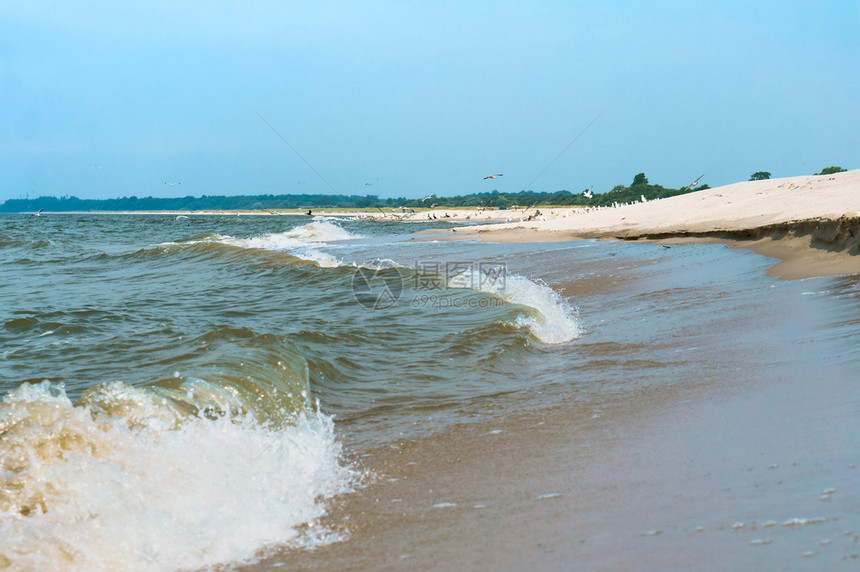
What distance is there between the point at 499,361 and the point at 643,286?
450cm

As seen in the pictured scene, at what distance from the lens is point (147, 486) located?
340 cm

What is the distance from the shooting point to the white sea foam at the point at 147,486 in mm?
2885

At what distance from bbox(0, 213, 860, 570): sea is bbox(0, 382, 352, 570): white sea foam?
1 cm

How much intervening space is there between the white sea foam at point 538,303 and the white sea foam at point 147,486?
3714mm

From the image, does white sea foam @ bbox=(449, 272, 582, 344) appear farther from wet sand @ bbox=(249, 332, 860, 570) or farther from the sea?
wet sand @ bbox=(249, 332, 860, 570)

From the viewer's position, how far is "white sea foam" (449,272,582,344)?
24.7 ft

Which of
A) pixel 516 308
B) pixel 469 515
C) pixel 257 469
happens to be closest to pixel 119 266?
pixel 516 308

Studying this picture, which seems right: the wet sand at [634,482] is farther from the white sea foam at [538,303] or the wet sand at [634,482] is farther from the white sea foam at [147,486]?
the white sea foam at [538,303]

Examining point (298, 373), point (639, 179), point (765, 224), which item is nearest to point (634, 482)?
point (298, 373)

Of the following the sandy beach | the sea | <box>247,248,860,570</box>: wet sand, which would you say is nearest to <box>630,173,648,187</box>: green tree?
the sandy beach

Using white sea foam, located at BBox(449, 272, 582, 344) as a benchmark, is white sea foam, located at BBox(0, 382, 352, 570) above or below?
below

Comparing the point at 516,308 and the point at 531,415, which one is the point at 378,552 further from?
the point at 516,308

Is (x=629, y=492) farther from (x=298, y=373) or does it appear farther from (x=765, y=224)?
(x=765, y=224)

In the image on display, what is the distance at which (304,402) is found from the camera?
5.33 m
